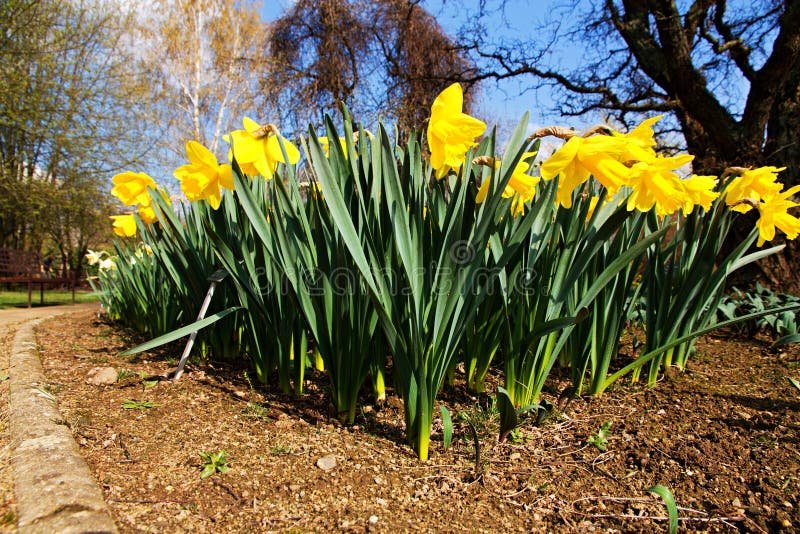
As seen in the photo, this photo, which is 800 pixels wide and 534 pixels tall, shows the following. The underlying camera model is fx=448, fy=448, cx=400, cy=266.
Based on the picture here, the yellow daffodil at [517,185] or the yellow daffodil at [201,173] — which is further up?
the yellow daffodil at [201,173]

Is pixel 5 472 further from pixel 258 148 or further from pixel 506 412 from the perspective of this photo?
pixel 506 412

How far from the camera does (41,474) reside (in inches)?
38.9

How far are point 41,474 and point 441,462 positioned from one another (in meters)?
0.92

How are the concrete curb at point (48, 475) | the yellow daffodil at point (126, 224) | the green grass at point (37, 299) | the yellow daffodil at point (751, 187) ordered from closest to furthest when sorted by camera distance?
the concrete curb at point (48, 475) → the yellow daffodil at point (751, 187) → the yellow daffodil at point (126, 224) → the green grass at point (37, 299)

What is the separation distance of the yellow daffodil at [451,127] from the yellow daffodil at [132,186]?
1.21 metres

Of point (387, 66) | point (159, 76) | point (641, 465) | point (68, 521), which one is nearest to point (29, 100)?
point (159, 76)

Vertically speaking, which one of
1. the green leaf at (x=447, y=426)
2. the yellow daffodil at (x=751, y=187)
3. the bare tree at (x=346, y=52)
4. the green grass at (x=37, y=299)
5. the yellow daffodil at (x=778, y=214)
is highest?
the bare tree at (x=346, y=52)

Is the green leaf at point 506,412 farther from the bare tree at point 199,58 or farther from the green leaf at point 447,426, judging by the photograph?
the bare tree at point 199,58

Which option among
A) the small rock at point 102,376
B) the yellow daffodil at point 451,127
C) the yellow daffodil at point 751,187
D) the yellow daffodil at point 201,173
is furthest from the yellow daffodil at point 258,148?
the yellow daffodil at point 751,187

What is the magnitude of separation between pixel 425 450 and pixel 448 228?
59cm

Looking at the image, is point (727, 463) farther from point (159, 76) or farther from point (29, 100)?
point (159, 76)

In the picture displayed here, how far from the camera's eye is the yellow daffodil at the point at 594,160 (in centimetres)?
100

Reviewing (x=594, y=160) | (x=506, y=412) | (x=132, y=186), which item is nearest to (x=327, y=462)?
(x=506, y=412)

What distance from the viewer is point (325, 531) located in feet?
2.99
